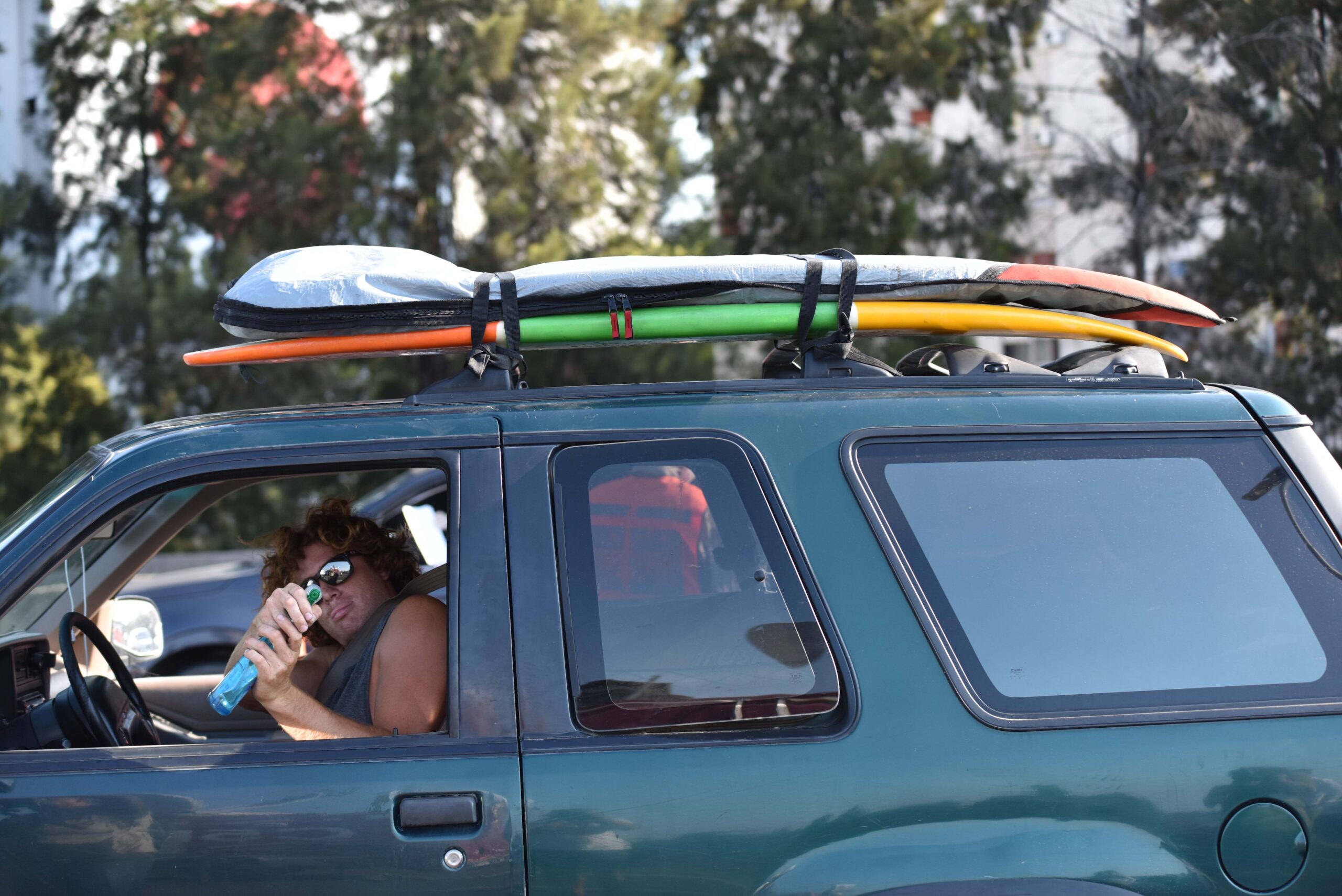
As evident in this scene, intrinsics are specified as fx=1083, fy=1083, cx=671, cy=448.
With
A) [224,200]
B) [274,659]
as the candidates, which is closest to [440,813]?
[274,659]

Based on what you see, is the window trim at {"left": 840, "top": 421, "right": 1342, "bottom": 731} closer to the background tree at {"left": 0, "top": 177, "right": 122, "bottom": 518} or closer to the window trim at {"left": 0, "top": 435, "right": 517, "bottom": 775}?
the window trim at {"left": 0, "top": 435, "right": 517, "bottom": 775}

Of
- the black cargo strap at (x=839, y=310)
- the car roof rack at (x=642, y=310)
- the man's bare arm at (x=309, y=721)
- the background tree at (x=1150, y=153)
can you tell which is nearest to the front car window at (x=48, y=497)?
the car roof rack at (x=642, y=310)

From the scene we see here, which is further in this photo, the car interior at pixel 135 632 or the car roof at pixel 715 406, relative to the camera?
the car interior at pixel 135 632

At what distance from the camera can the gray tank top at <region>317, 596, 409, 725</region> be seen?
243 centimetres

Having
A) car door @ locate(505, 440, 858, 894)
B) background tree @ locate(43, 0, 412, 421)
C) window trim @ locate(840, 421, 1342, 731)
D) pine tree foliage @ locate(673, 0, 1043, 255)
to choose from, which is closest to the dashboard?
car door @ locate(505, 440, 858, 894)

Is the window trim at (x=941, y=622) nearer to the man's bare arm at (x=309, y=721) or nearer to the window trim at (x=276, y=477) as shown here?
the window trim at (x=276, y=477)

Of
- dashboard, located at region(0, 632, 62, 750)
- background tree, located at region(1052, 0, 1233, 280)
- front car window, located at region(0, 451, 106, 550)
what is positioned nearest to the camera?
front car window, located at region(0, 451, 106, 550)

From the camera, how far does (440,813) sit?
1857mm

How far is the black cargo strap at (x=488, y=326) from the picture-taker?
2.21 m

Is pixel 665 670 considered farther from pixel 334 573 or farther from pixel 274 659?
pixel 334 573

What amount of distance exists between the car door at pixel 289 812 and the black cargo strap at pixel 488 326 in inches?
22.8

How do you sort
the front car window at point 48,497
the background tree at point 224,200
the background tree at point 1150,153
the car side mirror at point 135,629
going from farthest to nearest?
the background tree at point 224,200, the background tree at point 1150,153, the car side mirror at point 135,629, the front car window at point 48,497

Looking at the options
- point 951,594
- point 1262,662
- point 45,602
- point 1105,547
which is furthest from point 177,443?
point 1262,662

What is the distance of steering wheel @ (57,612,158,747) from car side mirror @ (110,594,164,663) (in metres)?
0.50
